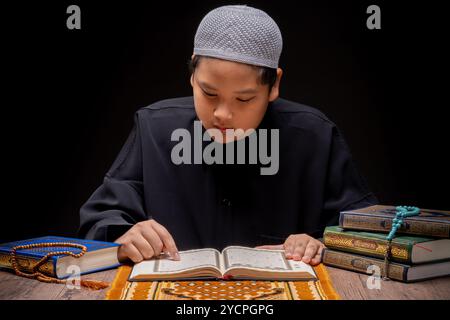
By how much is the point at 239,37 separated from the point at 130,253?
0.87m

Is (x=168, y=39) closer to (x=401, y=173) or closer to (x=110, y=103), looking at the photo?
(x=110, y=103)

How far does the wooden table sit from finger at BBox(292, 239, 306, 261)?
0.62ft

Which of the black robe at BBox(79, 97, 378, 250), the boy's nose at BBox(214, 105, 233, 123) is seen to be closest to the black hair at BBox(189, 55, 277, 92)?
the boy's nose at BBox(214, 105, 233, 123)

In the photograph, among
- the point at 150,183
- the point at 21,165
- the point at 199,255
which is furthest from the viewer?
the point at 21,165

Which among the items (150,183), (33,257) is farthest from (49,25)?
(33,257)

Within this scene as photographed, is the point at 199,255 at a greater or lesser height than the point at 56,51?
lesser

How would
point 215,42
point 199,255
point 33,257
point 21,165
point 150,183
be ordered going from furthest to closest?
1. point 21,165
2. point 150,183
3. point 215,42
4. point 199,255
5. point 33,257

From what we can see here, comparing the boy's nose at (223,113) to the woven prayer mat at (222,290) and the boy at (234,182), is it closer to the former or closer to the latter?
the boy at (234,182)

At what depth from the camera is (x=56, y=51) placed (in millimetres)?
3541

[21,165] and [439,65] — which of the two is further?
[21,165]

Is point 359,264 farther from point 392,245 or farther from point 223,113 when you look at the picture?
point 223,113

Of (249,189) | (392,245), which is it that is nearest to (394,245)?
(392,245)

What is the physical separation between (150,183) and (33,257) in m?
0.92

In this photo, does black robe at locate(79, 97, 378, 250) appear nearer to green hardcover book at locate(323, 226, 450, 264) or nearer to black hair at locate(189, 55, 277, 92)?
black hair at locate(189, 55, 277, 92)
